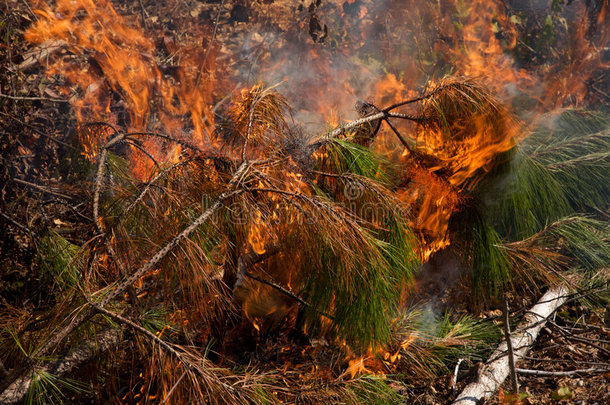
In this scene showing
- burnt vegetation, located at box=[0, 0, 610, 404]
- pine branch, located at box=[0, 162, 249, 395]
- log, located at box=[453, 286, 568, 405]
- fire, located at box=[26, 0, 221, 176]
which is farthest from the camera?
fire, located at box=[26, 0, 221, 176]

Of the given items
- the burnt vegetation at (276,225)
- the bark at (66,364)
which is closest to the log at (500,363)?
the burnt vegetation at (276,225)

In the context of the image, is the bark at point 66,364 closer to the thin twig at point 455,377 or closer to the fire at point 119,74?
the thin twig at point 455,377

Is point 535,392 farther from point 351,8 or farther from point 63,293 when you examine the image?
point 351,8

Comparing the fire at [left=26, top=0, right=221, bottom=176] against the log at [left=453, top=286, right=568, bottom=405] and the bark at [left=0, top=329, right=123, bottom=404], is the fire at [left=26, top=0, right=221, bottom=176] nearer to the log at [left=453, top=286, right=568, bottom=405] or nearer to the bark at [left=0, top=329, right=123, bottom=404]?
the bark at [left=0, top=329, right=123, bottom=404]

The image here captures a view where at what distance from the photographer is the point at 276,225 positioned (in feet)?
4.32

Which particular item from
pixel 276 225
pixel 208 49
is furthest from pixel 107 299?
pixel 208 49

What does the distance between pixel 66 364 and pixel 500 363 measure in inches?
63.5

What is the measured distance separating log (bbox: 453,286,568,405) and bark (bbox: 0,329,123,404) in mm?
1232

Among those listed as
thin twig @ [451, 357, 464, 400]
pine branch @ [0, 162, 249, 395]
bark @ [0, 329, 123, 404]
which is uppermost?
pine branch @ [0, 162, 249, 395]

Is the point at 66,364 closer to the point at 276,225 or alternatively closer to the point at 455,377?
the point at 276,225

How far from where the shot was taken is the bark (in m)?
1.51

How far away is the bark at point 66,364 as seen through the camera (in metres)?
1.51

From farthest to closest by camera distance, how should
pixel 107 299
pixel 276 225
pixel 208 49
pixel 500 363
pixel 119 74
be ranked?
pixel 208 49, pixel 119 74, pixel 500 363, pixel 276 225, pixel 107 299

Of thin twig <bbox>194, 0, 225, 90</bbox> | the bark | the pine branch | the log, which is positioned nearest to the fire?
thin twig <bbox>194, 0, 225, 90</bbox>
